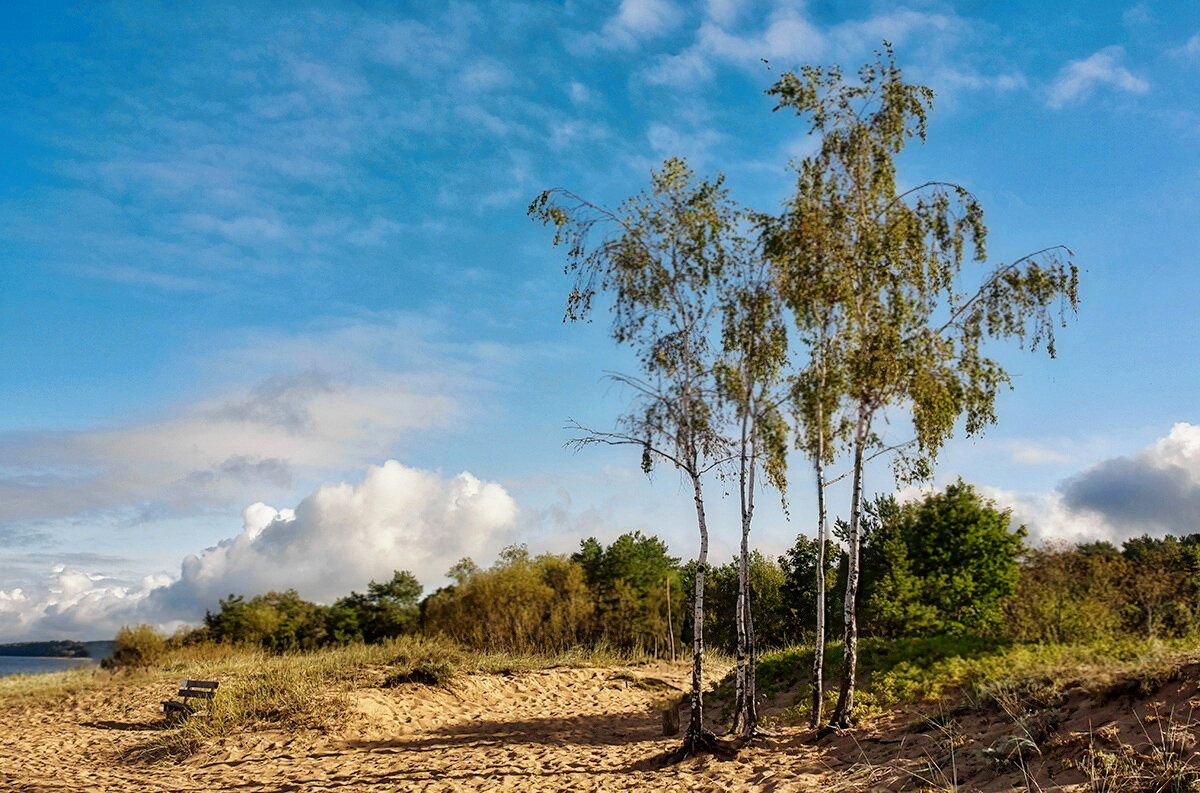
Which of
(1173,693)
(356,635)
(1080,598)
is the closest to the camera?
(1173,693)

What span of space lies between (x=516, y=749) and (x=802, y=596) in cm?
A: 2701

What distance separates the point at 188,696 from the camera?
16406 mm

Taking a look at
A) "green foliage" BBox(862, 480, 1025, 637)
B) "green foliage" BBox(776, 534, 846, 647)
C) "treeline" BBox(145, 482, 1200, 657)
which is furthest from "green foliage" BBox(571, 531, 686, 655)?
"green foliage" BBox(862, 480, 1025, 637)

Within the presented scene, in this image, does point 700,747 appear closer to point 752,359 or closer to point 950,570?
point 752,359

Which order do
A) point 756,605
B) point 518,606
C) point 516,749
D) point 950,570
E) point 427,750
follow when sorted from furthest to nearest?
1. point 756,605
2. point 518,606
3. point 950,570
4. point 427,750
5. point 516,749

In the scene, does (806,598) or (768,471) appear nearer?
(768,471)

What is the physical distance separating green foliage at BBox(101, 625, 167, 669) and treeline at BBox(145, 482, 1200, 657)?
243 inches

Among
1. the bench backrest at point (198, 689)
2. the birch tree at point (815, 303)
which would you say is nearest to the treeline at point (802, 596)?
the birch tree at point (815, 303)

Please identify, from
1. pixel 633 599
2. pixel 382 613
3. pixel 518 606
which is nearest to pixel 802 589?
pixel 633 599

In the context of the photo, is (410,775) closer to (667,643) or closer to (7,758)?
(7,758)

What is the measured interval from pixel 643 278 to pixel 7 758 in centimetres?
1443

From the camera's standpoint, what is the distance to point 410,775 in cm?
1175

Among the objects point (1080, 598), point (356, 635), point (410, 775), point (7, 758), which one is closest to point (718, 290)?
point (410, 775)

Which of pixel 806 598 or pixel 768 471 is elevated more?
pixel 768 471
